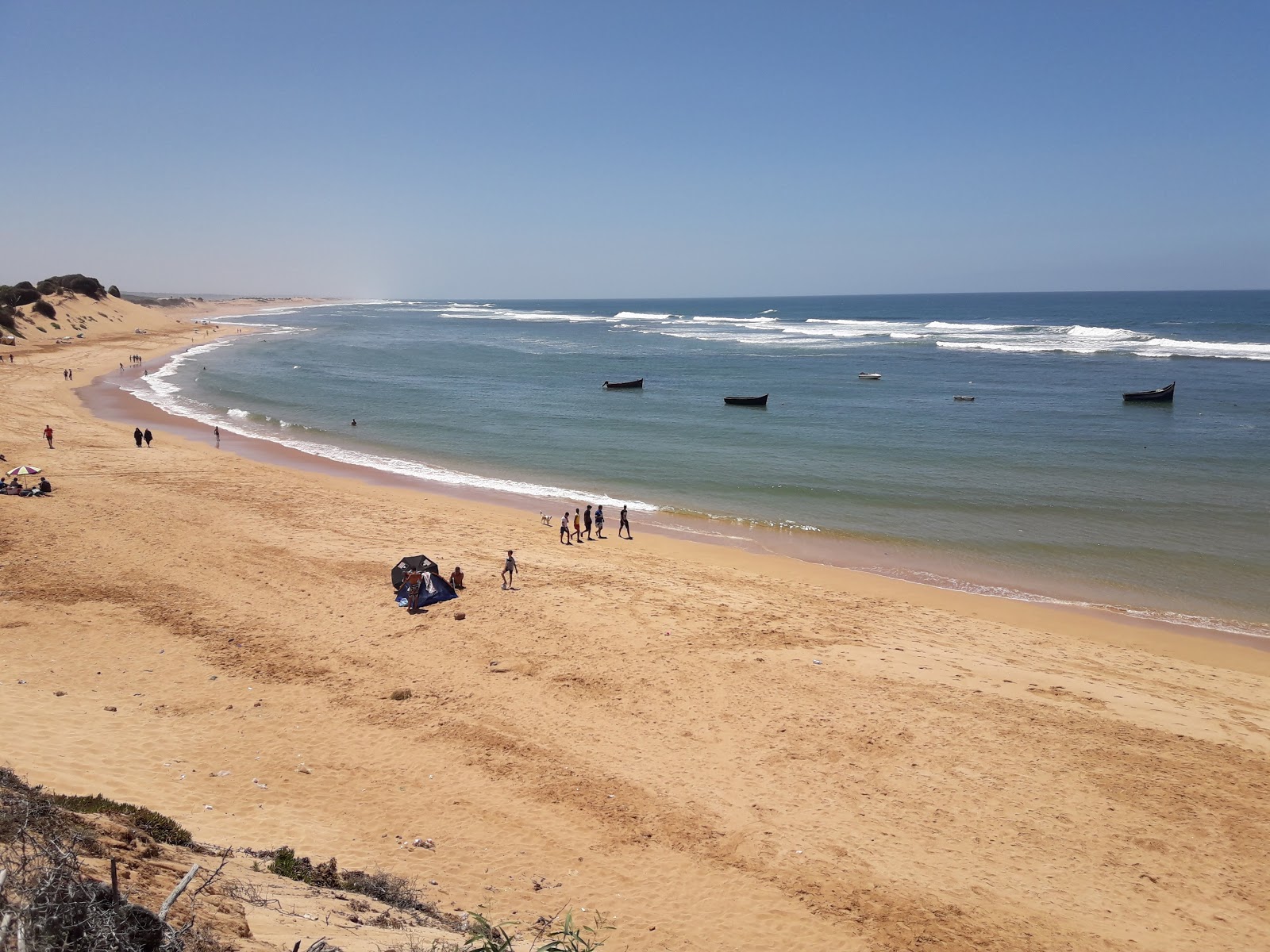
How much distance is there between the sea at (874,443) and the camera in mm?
21062

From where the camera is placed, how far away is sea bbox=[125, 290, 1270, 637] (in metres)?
21.1

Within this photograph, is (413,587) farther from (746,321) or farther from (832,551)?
(746,321)

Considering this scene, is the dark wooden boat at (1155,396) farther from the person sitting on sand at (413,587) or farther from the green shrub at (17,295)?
the green shrub at (17,295)

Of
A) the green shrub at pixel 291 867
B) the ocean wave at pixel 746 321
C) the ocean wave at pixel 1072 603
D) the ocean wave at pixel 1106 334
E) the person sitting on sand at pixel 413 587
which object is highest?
the ocean wave at pixel 746 321

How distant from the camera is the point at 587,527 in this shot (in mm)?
21578

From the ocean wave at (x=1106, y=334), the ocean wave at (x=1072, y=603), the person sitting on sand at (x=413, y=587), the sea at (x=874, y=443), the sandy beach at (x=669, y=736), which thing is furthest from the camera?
the ocean wave at (x=1106, y=334)

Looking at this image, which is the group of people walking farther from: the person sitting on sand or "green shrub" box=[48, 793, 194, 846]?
"green shrub" box=[48, 793, 194, 846]

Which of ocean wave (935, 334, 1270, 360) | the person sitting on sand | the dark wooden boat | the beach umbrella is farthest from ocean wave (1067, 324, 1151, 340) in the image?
the person sitting on sand

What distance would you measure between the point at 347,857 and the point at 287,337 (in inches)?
3868

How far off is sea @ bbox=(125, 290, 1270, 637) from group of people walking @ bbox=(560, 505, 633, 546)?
1.21m

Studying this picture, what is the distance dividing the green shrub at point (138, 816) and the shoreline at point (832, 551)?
15832 mm

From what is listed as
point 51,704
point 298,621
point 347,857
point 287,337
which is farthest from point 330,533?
point 287,337

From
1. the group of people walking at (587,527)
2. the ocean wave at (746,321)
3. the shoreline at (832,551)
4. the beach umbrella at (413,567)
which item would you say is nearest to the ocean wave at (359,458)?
the shoreline at (832,551)

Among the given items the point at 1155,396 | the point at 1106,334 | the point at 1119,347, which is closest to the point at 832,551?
the point at 1155,396
